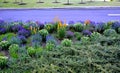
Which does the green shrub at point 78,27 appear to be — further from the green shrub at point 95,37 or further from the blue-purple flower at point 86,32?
the green shrub at point 95,37

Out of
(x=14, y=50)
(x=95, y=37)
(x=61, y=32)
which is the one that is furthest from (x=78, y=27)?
(x=14, y=50)

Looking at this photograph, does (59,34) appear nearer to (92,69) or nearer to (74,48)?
(74,48)

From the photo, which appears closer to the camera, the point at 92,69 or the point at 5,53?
the point at 92,69

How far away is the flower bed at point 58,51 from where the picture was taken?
15.1 feet

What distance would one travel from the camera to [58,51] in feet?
17.0

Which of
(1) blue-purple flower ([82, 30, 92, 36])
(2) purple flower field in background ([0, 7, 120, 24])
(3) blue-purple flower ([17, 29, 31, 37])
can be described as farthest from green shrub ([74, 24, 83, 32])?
(2) purple flower field in background ([0, 7, 120, 24])

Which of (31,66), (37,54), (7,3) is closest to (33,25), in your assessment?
(37,54)

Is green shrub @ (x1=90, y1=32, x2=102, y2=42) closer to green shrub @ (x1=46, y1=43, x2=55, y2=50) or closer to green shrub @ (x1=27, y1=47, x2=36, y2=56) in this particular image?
green shrub @ (x1=46, y1=43, x2=55, y2=50)

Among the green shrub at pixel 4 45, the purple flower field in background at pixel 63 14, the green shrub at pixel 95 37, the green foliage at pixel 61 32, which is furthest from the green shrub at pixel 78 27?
the purple flower field in background at pixel 63 14

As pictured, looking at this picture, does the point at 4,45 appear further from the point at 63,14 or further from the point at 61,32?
the point at 63,14

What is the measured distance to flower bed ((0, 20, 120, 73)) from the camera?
4598 millimetres

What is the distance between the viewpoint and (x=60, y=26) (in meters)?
6.75

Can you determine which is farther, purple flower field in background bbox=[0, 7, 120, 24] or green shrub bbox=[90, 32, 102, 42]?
purple flower field in background bbox=[0, 7, 120, 24]

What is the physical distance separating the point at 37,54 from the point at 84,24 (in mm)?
2459
